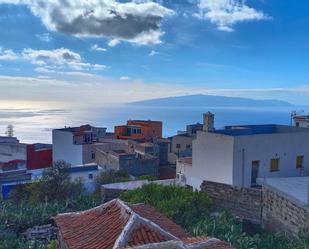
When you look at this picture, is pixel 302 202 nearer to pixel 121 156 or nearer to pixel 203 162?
pixel 203 162

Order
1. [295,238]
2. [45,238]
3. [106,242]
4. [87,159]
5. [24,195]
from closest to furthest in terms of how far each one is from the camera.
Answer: [106,242]
[295,238]
[45,238]
[24,195]
[87,159]

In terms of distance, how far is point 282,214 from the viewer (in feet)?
44.7

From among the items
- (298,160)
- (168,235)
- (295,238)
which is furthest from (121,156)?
(168,235)

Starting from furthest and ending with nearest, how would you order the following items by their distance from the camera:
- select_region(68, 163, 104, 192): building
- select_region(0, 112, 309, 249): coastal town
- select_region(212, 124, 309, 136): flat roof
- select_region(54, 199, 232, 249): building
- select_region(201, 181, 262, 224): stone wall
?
1. select_region(68, 163, 104, 192): building
2. select_region(212, 124, 309, 136): flat roof
3. select_region(201, 181, 262, 224): stone wall
4. select_region(0, 112, 309, 249): coastal town
5. select_region(54, 199, 232, 249): building

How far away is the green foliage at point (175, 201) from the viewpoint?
555 inches

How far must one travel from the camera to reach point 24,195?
23422 mm

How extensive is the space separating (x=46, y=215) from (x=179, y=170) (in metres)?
10.6

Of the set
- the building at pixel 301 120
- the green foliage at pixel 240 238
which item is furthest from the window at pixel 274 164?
the building at pixel 301 120

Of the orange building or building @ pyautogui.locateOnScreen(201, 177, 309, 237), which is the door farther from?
the orange building

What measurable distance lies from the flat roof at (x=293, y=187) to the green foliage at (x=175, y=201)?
103 inches

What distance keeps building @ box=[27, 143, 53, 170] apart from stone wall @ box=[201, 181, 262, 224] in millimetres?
22758

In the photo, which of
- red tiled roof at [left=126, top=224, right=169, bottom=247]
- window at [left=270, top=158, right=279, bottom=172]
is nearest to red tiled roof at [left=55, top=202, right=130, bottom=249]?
red tiled roof at [left=126, top=224, right=169, bottom=247]

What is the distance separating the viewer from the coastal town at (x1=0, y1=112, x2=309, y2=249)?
7.42 metres

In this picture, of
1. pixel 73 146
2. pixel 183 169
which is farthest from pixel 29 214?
pixel 73 146
